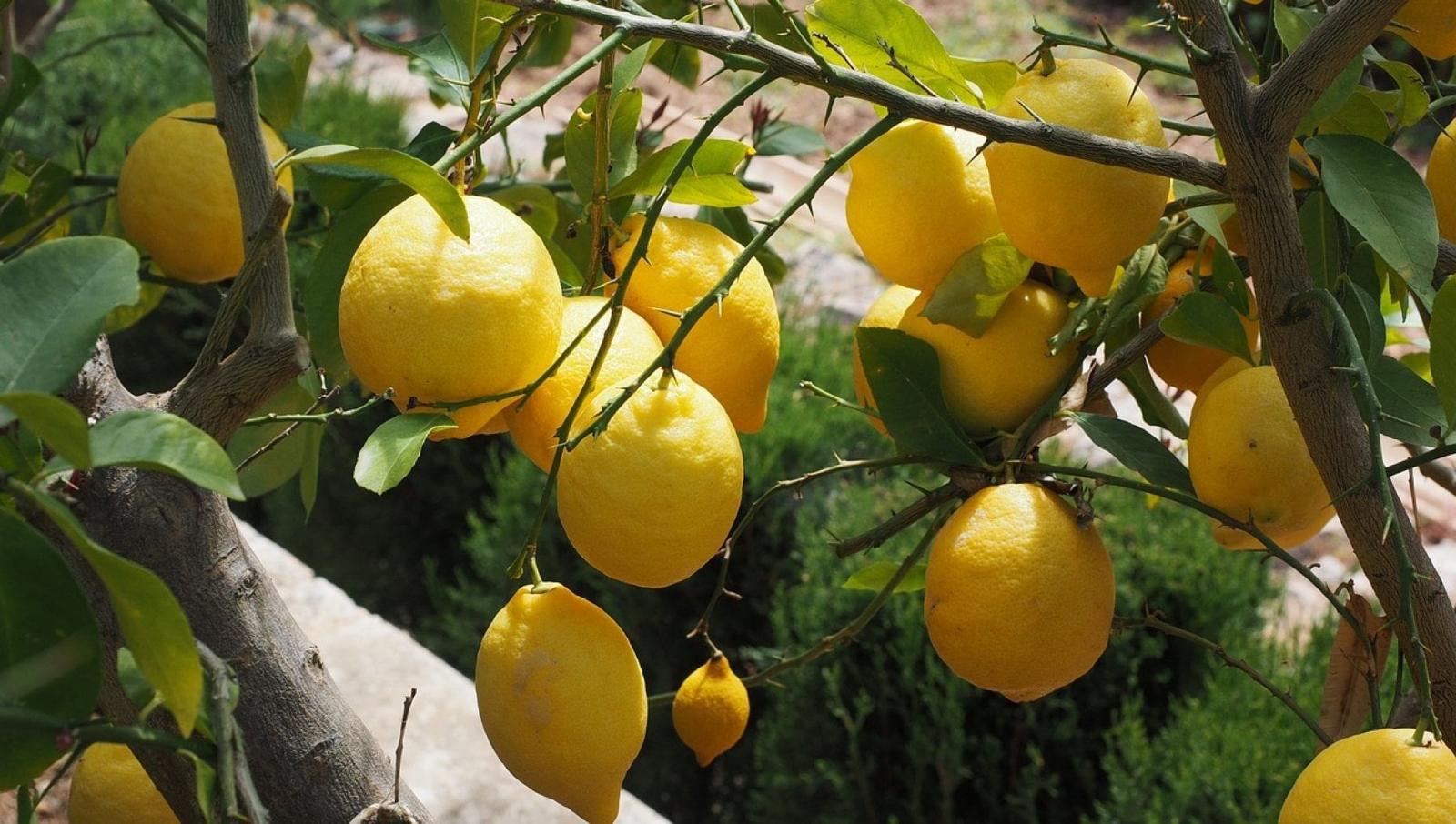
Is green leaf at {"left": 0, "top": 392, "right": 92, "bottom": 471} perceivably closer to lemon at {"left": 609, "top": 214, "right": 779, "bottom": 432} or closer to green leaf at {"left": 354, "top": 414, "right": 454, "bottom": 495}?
green leaf at {"left": 354, "top": 414, "right": 454, "bottom": 495}

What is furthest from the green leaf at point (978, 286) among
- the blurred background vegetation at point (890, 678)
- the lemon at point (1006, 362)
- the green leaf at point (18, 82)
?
the blurred background vegetation at point (890, 678)

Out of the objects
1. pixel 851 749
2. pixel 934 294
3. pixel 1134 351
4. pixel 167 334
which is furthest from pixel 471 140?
pixel 167 334

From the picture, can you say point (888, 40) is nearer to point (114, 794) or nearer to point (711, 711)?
point (711, 711)

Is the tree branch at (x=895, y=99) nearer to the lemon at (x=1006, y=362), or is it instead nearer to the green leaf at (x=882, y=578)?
the lemon at (x=1006, y=362)

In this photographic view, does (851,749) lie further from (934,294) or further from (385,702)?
(934,294)

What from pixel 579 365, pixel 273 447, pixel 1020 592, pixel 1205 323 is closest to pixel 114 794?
pixel 273 447
